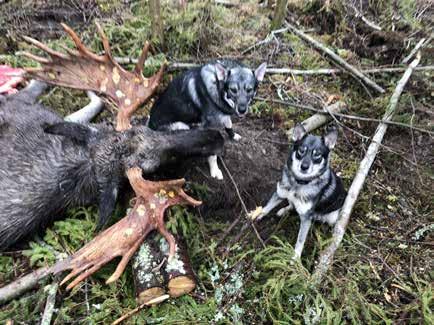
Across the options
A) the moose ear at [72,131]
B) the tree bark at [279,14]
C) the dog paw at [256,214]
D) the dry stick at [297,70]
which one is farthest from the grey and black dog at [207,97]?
the tree bark at [279,14]

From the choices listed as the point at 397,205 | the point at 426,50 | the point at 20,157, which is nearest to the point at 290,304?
the point at 397,205

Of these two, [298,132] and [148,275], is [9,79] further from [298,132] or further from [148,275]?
[298,132]

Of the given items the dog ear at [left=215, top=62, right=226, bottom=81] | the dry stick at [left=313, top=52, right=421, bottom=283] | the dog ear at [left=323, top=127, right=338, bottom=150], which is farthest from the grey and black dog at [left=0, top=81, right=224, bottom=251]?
the dry stick at [left=313, top=52, right=421, bottom=283]

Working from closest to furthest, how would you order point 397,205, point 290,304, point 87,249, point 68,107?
point 87,249
point 290,304
point 397,205
point 68,107

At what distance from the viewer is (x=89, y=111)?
18.1 feet

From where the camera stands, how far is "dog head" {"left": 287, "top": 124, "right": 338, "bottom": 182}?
13.0 feet

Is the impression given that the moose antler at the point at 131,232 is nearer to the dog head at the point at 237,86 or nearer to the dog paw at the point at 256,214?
the dog paw at the point at 256,214

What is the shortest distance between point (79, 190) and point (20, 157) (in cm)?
79

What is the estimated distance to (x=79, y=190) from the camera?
434 centimetres

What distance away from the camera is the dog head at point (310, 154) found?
395cm

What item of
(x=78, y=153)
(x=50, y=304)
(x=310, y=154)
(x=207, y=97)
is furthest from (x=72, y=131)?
(x=310, y=154)

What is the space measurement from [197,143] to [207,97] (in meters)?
0.88

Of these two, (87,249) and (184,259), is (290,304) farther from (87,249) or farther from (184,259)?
(87,249)

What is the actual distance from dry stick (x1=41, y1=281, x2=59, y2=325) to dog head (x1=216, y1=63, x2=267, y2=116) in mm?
2634
